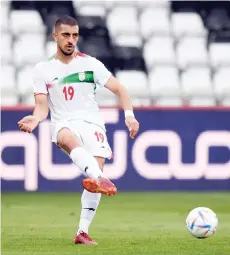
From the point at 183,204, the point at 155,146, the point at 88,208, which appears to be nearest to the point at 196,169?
the point at 155,146

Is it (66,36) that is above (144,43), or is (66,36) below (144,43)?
above

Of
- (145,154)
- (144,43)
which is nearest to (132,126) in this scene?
(145,154)

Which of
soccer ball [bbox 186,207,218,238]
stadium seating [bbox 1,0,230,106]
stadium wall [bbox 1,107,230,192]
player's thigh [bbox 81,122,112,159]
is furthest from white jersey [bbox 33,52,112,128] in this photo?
stadium seating [bbox 1,0,230,106]

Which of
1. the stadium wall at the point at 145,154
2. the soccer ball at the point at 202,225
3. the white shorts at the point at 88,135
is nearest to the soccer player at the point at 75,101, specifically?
the white shorts at the point at 88,135

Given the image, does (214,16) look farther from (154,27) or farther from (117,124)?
(117,124)

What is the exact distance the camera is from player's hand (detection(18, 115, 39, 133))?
866cm

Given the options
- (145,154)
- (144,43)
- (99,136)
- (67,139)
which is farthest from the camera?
(144,43)

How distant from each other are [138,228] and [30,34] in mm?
8516

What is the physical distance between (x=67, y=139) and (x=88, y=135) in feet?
0.88

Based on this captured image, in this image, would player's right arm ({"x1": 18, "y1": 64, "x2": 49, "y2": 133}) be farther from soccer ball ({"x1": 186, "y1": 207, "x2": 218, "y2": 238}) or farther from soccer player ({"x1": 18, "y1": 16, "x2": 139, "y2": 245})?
soccer ball ({"x1": 186, "y1": 207, "x2": 218, "y2": 238})

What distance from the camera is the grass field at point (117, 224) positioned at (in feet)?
28.1

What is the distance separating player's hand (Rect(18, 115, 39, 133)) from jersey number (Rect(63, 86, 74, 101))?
0.50 metres

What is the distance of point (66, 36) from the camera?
9.03 meters

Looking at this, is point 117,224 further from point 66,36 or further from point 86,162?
point 66,36
